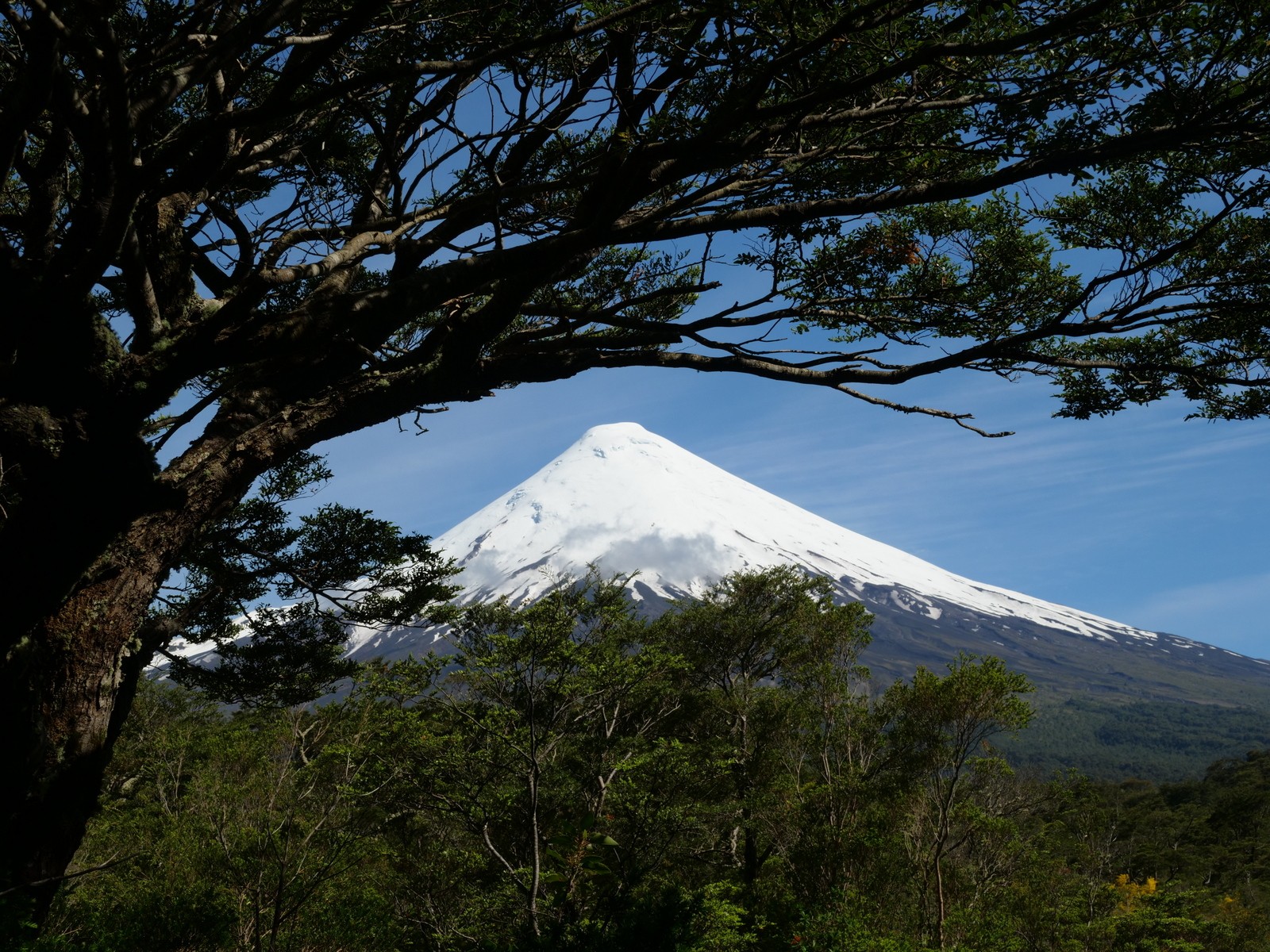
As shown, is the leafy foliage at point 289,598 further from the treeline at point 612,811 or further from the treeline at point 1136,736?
the treeline at point 1136,736

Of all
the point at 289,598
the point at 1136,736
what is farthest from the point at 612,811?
the point at 1136,736

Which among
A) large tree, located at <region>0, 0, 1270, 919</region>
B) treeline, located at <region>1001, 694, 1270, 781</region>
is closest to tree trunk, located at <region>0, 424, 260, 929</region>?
large tree, located at <region>0, 0, 1270, 919</region>

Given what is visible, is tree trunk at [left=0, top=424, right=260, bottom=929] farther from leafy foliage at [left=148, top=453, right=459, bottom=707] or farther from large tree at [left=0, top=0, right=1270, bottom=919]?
leafy foliage at [left=148, top=453, right=459, bottom=707]

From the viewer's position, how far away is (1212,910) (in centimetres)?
2061

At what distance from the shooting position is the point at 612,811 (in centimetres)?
1323

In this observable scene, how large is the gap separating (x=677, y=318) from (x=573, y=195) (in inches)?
57.6

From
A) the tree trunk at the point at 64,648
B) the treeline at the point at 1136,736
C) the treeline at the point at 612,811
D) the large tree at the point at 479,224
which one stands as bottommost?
the treeline at the point at 1136,736

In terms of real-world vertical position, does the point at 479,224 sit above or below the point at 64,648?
above

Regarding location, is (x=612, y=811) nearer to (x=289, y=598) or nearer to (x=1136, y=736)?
(x=289, y=598)

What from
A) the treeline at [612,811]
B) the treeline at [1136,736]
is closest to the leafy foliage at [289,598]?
the treeline at [612,811]

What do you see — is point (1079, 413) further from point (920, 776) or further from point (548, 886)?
point (920, 776)

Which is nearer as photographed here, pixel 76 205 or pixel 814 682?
pixel 76 205

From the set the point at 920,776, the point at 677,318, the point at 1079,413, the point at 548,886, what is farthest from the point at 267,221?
the point at 920,776

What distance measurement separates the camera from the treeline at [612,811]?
1109 cm
